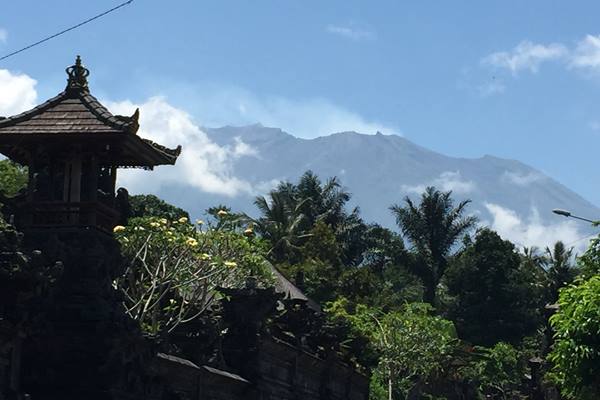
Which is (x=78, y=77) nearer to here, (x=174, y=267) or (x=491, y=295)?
(x=174, y=267)

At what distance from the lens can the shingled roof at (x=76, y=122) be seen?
94.9 feet

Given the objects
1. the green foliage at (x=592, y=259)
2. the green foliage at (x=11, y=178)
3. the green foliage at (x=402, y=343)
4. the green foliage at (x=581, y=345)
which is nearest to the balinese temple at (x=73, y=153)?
the green foliage at (x=581, y=345)

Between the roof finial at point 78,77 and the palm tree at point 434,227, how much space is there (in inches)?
2535

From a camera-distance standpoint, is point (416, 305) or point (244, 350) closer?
point (244, 350)

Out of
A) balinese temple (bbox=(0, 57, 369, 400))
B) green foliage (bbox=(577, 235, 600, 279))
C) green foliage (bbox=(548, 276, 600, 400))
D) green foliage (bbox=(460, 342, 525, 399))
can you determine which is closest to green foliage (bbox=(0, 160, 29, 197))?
balinese temple (bbox=(0, 57, 369, 400))

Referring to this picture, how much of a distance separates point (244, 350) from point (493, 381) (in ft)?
149

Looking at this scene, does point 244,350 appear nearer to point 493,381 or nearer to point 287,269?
point 287,269

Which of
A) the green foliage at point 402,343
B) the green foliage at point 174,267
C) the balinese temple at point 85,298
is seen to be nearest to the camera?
the balinese temple at point 85,298

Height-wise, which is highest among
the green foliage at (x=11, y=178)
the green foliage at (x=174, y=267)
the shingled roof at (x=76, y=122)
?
the green foliage at (x=11, y=178)

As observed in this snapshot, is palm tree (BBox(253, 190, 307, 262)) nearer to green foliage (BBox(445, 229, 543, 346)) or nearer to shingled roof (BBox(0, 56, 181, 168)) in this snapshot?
green foliage (BBox(445, 229, 543, 346))

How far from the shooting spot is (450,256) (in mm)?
96250

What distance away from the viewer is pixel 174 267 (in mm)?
35625

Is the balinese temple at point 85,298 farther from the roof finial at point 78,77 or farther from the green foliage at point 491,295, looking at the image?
the green foliage at point 491,295

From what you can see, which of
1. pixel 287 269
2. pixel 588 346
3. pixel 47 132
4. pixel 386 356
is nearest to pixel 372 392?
pixel 386 356
